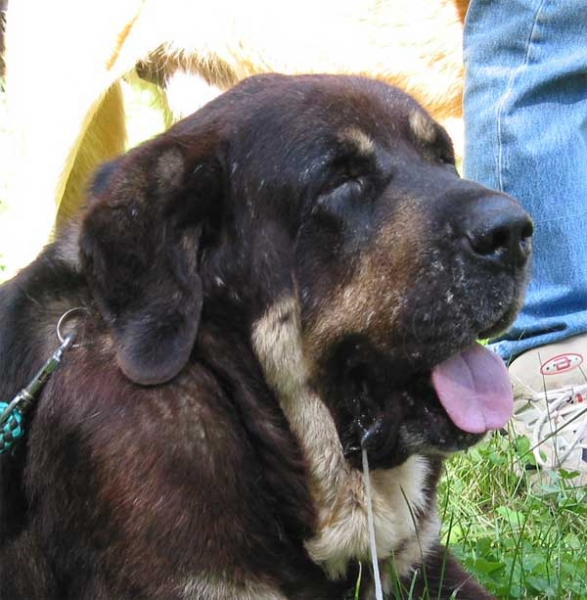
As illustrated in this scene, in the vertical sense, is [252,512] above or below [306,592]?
→ above

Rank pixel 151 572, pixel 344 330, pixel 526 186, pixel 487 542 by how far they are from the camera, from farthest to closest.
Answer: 1. pixel 526 186
2. pixel 487 542
3. pixel 344 330
4. pixel 151 572

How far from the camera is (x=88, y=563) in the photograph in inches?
94.7

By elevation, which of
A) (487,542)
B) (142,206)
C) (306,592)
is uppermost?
(142,206)

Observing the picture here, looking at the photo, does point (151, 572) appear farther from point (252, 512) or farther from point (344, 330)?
point (344, 330)

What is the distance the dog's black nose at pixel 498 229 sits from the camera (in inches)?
92.1

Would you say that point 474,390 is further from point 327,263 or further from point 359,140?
point 359,140

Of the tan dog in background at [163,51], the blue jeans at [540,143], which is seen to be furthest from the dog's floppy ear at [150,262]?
the tan dog in background at [163,51]

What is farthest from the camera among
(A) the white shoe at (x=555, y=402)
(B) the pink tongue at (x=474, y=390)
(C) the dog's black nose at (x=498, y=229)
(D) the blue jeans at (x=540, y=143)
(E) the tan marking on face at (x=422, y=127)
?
(D) the blue jeans at (x=540, y=143)

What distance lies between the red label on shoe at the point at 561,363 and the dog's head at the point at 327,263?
133 centimetres

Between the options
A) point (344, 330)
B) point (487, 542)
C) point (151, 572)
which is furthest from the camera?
point (487, 542)

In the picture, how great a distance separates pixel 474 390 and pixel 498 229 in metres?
0.40

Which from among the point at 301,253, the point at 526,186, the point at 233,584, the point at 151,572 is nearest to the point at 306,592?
the point at 233,584

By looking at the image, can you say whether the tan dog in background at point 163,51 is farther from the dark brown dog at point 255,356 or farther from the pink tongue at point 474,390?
the pink tongue at point 474,390

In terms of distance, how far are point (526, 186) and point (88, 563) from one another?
2258 millimetres
